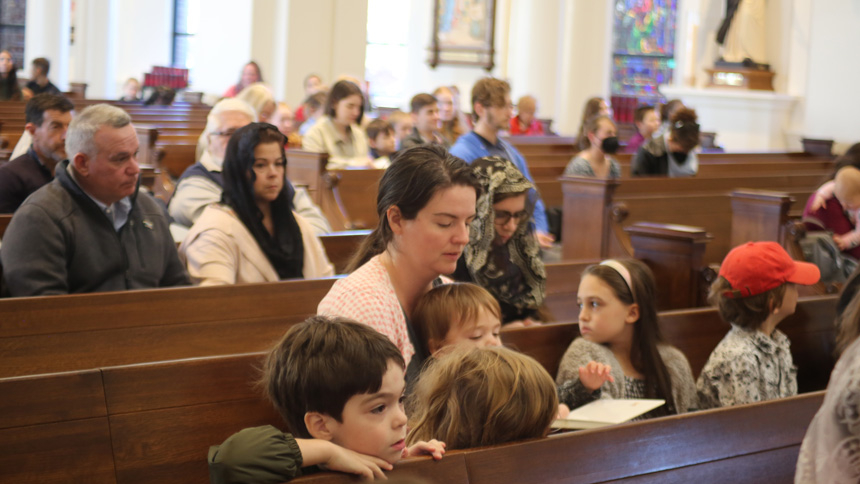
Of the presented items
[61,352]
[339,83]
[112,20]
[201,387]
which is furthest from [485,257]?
[112,20]

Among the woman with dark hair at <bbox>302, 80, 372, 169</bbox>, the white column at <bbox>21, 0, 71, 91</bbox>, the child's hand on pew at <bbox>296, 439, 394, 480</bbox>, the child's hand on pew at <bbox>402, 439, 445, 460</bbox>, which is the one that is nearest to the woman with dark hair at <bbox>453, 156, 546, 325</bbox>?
the child's hand on pew at <bbox>402, 439, 445, 460</bbox>

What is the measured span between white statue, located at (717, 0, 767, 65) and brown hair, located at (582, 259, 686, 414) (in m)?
11.5

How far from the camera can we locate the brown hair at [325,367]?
1779 millimetres

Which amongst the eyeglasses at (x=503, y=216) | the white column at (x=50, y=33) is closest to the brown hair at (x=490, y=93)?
the eyeglasses at (x=503, y=216)

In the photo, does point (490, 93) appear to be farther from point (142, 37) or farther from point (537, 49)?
point (142, 37)

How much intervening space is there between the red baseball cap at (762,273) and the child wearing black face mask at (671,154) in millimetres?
4093

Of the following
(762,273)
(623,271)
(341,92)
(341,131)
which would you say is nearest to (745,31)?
(341,131)

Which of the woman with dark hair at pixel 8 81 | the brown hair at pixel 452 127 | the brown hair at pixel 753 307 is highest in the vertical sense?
the woman with dark hair at pixel 8 81

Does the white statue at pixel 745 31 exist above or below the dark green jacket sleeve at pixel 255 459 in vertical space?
above

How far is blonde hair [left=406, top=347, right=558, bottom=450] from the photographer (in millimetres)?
2027

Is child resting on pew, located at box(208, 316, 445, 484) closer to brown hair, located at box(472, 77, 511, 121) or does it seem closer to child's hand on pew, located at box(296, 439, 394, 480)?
child's hand on pew, located at box(296, 439, 394, 480)

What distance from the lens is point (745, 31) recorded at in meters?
13.6

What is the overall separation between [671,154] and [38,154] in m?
4.85

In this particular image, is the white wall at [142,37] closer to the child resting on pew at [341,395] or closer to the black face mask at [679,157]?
the black face mask at [679,157]
